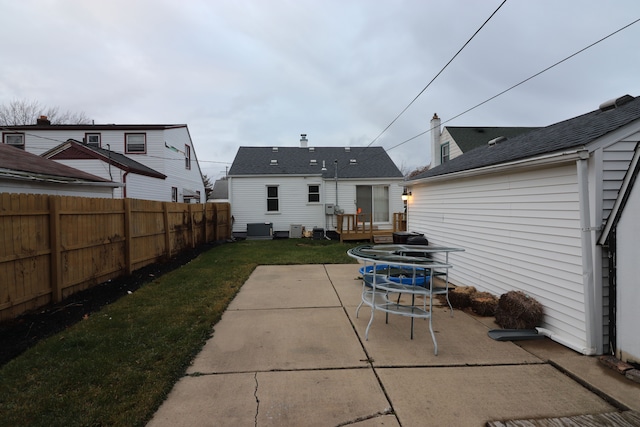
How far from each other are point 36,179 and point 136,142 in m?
10.2

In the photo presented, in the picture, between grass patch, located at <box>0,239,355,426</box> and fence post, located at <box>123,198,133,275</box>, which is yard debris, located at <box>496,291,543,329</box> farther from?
fence post, located at <box>123,198,133,275</box>

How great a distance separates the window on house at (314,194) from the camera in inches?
657

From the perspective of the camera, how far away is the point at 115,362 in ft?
10.5

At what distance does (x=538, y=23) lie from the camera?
5.80 meters

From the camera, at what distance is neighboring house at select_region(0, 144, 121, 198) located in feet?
24.0

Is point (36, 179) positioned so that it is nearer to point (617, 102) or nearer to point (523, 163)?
point (523, 163)

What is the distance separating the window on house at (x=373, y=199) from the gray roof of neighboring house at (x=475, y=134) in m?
4.34

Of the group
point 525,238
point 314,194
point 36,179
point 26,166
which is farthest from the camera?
point 314,194

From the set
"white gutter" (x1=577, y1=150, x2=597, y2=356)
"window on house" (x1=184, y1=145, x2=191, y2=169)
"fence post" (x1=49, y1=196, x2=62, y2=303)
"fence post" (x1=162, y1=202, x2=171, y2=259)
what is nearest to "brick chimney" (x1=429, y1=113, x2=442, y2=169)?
"fence post" (x1=162, y1=202, x2=171, y2=259)

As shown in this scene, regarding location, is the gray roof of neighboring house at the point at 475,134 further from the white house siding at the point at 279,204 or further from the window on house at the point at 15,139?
the window on house at the point at 15,139

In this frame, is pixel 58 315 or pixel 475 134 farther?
pixel 475 134

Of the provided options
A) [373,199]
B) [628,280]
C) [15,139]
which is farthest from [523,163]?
[15,139]

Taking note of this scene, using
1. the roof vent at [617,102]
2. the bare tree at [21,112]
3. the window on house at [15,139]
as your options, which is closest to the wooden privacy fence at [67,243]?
the roof vent at [617,102]

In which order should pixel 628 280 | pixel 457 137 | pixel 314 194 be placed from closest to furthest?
pixel 628 280 → pixel 457 137 → pixel 314 194
